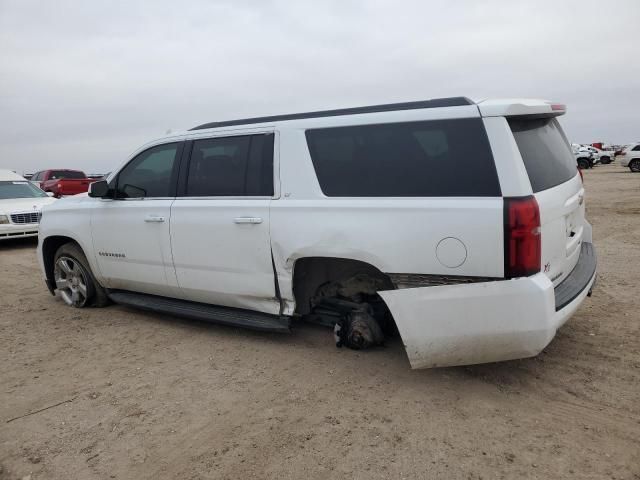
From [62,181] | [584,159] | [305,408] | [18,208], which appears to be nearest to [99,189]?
[305,408]

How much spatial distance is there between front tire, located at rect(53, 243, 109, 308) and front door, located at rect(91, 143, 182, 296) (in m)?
0.37

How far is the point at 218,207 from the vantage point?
13.7 ft

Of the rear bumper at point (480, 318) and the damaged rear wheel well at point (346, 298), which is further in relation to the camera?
the damaged rear wheel well at point (346, 298)

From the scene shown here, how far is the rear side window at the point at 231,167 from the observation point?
4.00 m

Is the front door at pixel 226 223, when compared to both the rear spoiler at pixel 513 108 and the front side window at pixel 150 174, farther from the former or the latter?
the rear spoiler at pixel 513 108

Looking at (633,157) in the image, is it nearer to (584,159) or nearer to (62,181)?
(584,159)

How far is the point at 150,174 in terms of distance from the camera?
4.86m

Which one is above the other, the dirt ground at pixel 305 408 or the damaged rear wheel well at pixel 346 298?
the damaged rear wheel well at pixel 346 298

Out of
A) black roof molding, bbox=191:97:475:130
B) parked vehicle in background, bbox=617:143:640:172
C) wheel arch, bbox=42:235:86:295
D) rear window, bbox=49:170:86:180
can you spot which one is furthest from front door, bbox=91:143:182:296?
A: parked vehicle in background, bbox=617:143:640:172

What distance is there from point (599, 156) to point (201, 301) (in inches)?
1678

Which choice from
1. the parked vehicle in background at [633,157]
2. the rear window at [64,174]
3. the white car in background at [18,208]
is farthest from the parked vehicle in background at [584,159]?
the white car in background at [18,208]

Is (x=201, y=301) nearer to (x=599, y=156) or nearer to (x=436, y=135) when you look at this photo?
(x=436, y=135)

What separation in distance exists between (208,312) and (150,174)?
58.2 inches

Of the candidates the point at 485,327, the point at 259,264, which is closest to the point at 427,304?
the point at 485,327
